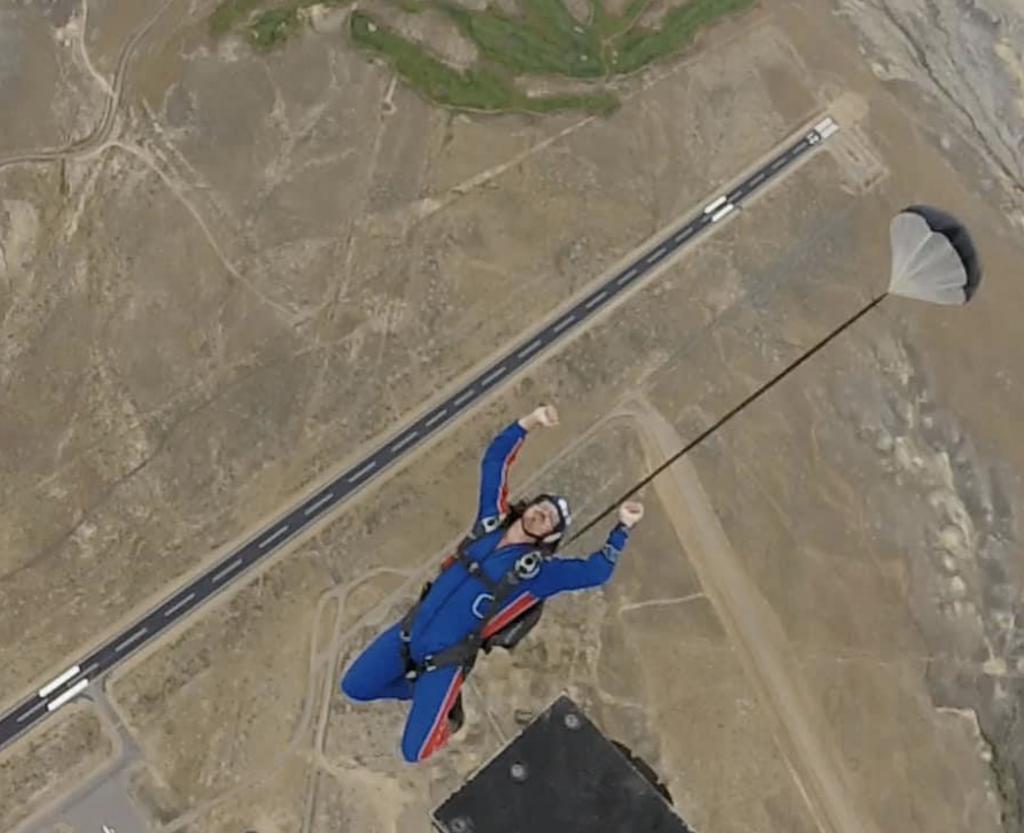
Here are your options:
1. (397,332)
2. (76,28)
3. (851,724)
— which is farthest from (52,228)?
(851,724)

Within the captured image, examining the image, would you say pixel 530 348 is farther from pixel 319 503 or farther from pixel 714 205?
pixel 319 503

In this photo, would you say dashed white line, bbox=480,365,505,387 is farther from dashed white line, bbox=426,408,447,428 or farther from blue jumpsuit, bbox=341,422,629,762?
blue jumpsuit, bbox=341,422,629,762

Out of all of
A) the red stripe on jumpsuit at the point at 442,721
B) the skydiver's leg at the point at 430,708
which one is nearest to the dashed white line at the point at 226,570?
the red stripe on jumpsuit at the point at 442,721

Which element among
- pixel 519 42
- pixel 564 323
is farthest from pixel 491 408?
pixel 519 42

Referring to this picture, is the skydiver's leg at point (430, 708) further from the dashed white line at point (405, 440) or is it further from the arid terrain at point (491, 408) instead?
the dashed white line at point (405, 440)

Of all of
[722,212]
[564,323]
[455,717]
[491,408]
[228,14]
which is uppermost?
[228,14]

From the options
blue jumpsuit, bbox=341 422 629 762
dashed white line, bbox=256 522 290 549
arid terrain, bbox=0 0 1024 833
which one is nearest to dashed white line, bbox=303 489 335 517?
arid terrain, bbox=0 0 1024 833

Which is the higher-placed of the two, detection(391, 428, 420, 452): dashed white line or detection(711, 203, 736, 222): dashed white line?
detection(391, 428, 420, 452): dashed white line

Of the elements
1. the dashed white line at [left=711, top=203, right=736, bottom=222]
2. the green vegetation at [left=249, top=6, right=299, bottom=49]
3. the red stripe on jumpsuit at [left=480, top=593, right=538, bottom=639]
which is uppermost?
the green vegetation at [left=249, top=6, right=299, bottom=49]
